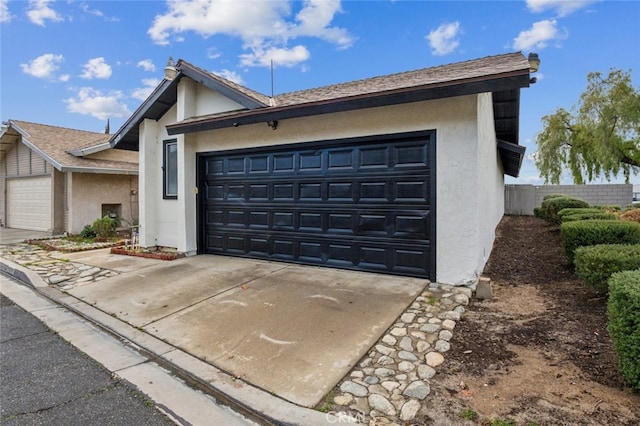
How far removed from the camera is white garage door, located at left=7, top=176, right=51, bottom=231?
12.8 meters

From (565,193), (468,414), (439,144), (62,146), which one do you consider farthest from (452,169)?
(565,193)

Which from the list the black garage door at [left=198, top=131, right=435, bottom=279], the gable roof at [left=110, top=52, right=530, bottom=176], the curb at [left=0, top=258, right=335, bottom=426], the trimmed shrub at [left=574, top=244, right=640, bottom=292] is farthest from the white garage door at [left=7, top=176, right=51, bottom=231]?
the trimmed shrub at [left=574, top=244, right=640, bottom=292]

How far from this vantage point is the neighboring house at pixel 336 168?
513 cm

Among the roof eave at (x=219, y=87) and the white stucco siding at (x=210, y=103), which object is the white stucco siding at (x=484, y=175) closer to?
the roof eave at (x=219, y=87)

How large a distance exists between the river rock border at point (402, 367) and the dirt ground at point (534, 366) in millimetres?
118

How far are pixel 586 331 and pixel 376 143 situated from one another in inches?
150

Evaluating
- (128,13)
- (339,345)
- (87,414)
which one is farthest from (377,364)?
(128,13)

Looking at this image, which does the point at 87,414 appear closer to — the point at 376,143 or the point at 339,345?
the point at 339,345

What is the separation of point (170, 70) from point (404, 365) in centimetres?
748

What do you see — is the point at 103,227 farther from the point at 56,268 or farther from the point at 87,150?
the point at 56,268

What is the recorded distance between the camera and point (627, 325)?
7.83 feet

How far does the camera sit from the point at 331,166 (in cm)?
629

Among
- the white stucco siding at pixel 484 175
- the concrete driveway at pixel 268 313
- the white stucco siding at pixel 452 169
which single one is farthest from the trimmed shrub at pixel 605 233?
the concrete driveway at pixel 268 313

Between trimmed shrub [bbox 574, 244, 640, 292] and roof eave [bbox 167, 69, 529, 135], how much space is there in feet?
7.47
